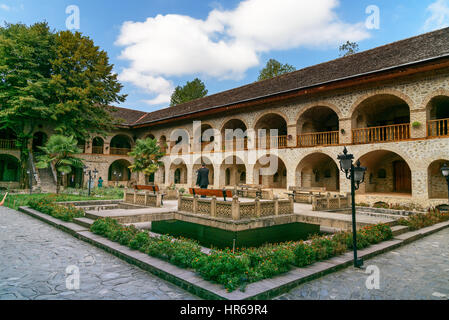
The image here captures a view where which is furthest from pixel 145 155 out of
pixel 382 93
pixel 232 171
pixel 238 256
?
pixel 238 256

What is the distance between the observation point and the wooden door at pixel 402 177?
16.2m

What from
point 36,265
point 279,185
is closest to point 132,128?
point 279,185

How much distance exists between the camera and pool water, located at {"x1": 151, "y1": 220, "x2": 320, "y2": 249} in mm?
7820

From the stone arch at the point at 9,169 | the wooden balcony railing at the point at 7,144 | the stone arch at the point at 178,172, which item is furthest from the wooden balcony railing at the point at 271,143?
the stone arch at the point at 9,169

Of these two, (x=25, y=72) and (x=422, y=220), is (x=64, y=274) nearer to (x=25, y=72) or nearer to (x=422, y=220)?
(x=422, y=220)

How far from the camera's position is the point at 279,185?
72.5ft

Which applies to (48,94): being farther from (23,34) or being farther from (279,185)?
(279,185)

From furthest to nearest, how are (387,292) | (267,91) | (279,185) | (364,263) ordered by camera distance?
(279,185) → (267,91) → (364,263) → (387,292)

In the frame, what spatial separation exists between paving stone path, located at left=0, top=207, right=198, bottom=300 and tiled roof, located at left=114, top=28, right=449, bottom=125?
1358 cm

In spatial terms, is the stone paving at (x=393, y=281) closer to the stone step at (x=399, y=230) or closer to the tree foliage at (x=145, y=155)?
the stone step at (x=399, y=230)

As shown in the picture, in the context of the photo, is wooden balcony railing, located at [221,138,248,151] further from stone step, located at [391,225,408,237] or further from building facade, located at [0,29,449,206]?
stone step, located at [391,225,408,237]

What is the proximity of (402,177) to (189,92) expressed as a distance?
28122 mm

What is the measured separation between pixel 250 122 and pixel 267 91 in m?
2.42
